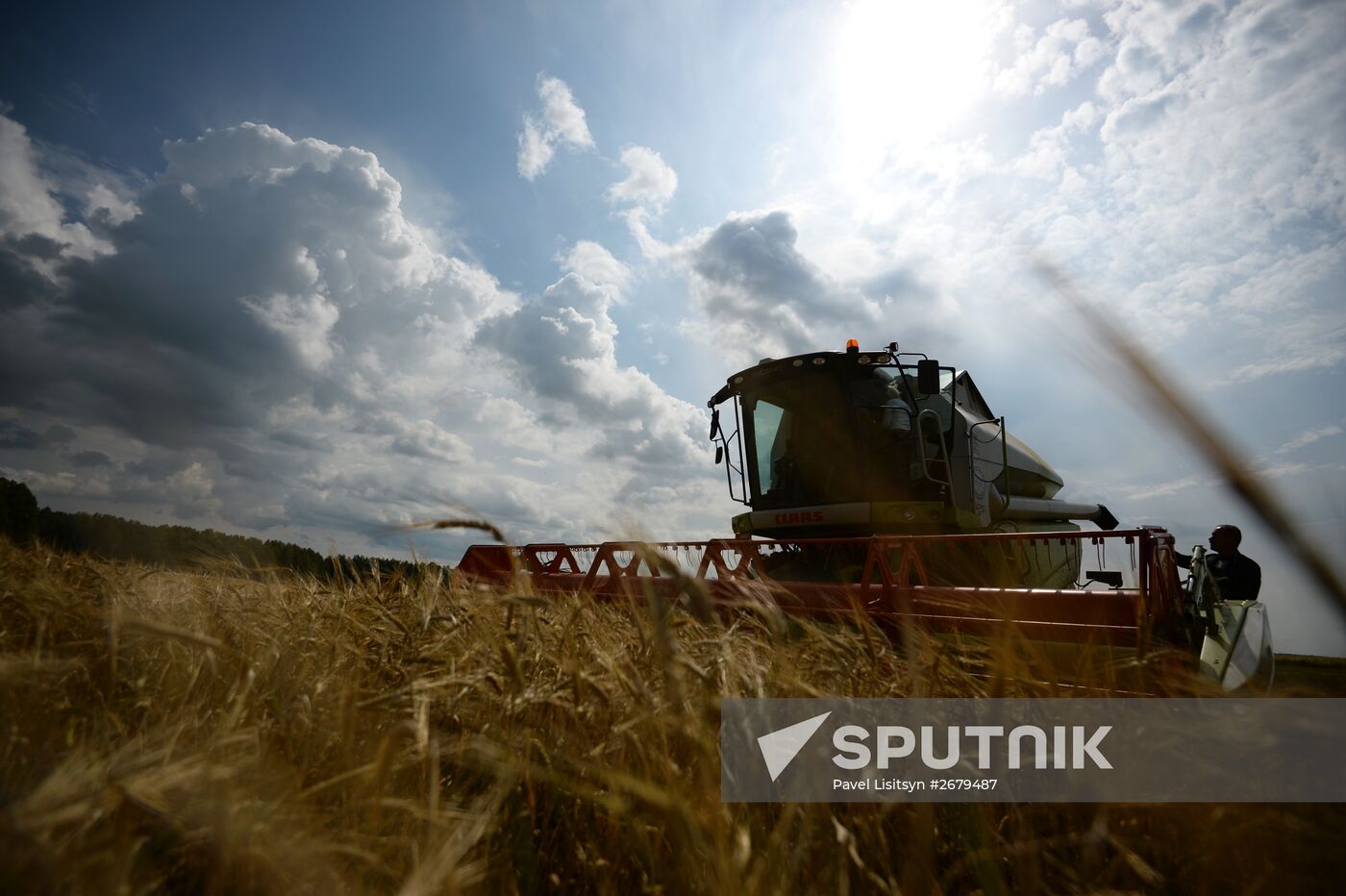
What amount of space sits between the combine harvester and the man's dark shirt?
971 mm

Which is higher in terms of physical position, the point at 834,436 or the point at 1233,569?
the point at 834,436

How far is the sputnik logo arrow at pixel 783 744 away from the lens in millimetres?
1298

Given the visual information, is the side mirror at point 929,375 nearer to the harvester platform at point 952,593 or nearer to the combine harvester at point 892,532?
the combine harvester at point 892,532

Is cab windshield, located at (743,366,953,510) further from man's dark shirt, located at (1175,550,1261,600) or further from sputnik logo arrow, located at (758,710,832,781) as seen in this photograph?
sputnik logo arrow, located at (758,710,832,781)

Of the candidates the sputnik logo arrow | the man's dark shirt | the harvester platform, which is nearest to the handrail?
the harvester platform

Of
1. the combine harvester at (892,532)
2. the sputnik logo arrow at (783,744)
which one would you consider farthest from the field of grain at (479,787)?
the combine harvester at (892,532)

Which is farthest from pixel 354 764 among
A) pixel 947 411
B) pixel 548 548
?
pixel 947 411

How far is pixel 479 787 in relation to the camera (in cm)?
132

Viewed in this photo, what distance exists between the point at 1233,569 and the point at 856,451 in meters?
3.67

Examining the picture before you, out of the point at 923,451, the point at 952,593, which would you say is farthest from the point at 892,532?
the point at 952,593

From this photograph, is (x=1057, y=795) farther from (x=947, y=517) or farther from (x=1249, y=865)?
(x=947, y=517)

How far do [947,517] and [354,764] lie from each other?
6456 millimetres

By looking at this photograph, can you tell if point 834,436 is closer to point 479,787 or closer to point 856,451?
point 856,451

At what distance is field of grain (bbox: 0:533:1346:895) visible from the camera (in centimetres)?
80
